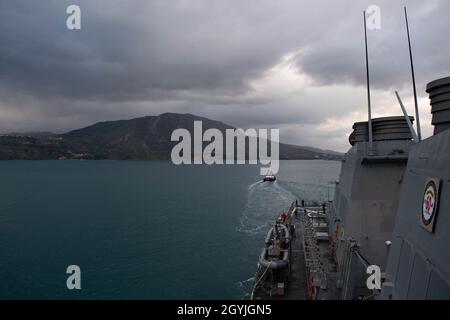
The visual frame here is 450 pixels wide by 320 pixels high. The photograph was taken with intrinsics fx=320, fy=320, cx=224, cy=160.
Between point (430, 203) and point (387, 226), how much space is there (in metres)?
12.1

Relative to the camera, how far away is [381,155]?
66.1 feet

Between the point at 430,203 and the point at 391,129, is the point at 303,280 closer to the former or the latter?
the point at 391,129

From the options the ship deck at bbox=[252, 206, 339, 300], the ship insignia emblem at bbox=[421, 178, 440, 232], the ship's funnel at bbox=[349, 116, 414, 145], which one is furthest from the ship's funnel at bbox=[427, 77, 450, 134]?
the ship deck at bbox=[252, 206, 339, 300]

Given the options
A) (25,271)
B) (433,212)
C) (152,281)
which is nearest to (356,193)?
(433,212)

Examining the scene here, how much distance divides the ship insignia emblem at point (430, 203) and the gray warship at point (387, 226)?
1.0 inches

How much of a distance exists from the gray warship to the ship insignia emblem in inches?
1.0

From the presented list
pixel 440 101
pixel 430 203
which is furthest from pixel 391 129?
pixel 430 203

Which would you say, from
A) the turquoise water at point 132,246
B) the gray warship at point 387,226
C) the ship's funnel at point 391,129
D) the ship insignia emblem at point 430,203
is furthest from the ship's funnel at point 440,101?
the turquoise water at point 132,246

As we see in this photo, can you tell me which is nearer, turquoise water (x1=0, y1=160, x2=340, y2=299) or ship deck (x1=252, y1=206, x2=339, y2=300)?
ship deck (x1=252, y1=206, x2=339, y2=300)

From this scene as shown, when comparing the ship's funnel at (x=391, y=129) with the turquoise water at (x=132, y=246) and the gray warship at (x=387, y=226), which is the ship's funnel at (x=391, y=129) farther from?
the turquoise water at (x=132, y=246)

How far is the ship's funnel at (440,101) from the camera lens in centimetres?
1030

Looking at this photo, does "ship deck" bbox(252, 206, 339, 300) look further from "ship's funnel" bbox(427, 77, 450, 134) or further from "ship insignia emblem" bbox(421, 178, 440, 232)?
"ship's funnel" bbox(427, 77, 450, 134)

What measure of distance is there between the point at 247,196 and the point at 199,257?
53.6 m

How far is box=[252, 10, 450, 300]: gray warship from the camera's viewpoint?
8445mm
